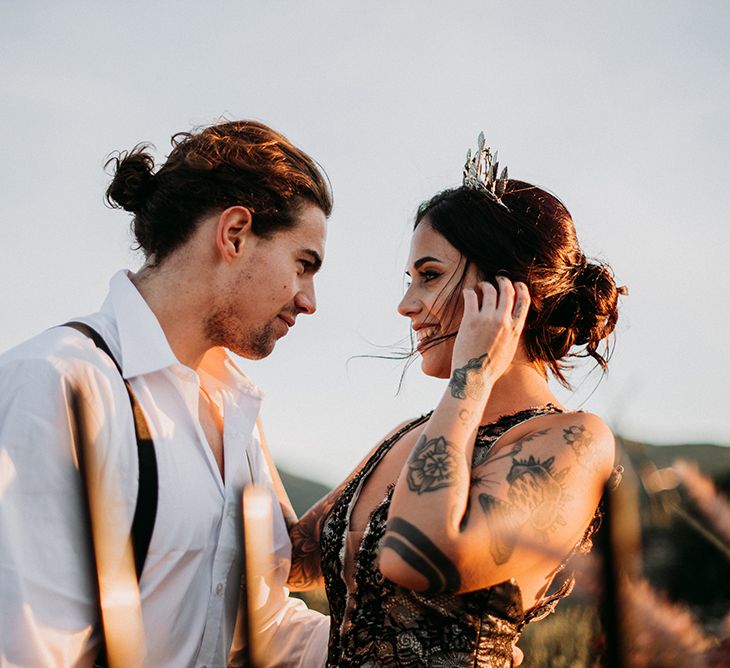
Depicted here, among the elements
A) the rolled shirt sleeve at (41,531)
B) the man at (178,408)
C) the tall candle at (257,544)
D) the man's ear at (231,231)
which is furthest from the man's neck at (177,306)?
the rolled shirt sleeve at (41,531)

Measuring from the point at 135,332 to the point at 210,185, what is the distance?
2.75 ft

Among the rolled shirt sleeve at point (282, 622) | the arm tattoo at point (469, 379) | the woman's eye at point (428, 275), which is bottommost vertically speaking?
the rolled shirt sleeve at point (282, 622)

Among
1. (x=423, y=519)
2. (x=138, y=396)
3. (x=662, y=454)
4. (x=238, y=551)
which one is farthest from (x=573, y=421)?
(x=662, y=454)

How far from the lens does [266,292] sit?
140 inches

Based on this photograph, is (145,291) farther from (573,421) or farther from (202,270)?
(573,421)

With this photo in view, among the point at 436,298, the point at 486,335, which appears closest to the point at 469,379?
the point at 486,335

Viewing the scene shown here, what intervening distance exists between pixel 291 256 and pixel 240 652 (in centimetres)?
172

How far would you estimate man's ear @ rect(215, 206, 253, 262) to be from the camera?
352cm

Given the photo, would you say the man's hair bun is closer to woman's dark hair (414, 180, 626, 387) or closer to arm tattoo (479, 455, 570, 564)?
woman's dark hair (414, 180, 626, 387)

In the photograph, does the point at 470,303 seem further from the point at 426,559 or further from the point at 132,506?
the point at 132,506

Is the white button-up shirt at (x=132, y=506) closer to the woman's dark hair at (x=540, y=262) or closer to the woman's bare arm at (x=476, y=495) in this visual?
the woman's bare arm at (x=476, y=495)

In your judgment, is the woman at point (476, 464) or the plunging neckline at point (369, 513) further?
the plunging neckline at point (369, 513)

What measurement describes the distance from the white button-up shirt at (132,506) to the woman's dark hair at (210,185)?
391 mm

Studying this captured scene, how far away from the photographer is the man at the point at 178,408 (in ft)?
8.32
